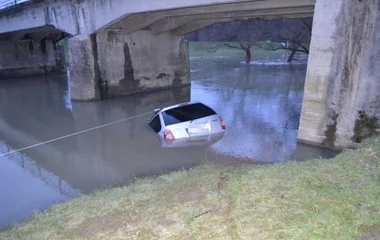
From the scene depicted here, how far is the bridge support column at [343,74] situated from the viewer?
8.17 meters

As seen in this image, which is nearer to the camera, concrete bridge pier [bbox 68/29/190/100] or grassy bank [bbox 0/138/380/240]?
grassy bank [bbox 0/138/380/240]

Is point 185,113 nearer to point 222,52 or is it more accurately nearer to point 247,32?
point 247,32

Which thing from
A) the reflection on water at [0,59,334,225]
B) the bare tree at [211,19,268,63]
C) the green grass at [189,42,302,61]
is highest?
the bare tree at [211,19,268,63]

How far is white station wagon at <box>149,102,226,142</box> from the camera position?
10320 mm

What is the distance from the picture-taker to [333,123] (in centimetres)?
899

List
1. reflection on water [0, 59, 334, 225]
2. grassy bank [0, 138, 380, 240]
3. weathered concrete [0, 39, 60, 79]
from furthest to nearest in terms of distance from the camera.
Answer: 1. weathered concrete [0, 39, 60, 79]
2. reflection on water [0, 59, 334, 225]
3. grassy bank [0, 138, 380, 240]

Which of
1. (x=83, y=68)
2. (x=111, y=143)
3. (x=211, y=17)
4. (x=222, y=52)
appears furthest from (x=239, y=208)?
A: (x=222, y=52)

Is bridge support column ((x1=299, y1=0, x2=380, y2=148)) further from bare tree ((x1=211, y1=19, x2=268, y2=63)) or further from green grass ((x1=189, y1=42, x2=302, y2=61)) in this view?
green grass ((x1=189, y1=42, x2=302, y2=61))

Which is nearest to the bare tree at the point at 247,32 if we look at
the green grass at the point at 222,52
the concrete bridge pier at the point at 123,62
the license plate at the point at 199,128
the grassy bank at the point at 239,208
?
the green grass at the point at 222,52

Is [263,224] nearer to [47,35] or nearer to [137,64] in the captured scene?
[137,64]

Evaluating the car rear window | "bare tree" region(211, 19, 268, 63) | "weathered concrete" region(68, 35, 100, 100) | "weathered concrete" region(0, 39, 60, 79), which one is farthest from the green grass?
the car rear window

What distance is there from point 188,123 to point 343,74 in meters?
4.58

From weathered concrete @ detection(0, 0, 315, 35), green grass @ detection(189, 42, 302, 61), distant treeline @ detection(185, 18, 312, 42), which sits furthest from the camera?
green grass @ detection(189, 42, 302, 61)

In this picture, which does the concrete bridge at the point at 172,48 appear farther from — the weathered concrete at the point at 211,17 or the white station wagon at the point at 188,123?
the white station wagon at the point at 188,123
